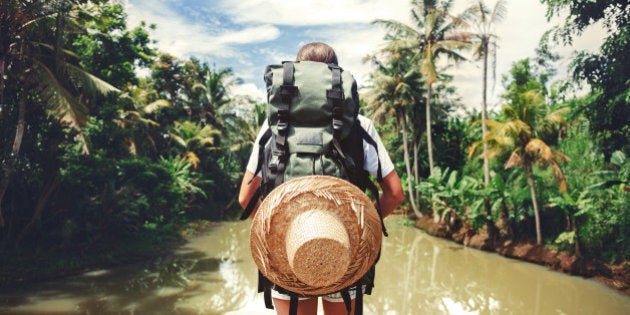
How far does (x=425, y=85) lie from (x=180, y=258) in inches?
486

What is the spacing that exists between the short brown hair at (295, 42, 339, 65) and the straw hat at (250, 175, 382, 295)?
0.64m

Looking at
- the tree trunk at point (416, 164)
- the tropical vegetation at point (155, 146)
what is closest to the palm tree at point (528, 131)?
the tropical vegetation at point (155, 146)

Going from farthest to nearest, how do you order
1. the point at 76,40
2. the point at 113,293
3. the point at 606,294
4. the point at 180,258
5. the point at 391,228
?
the point at 391,228 → the point at 76,40 → the point at 180,258 → the point at 606,294 → the point at 113,293


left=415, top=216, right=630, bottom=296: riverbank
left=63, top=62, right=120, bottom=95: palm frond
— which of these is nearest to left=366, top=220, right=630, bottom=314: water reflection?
left=415, top=216, right=630, bottom=296: riverbank

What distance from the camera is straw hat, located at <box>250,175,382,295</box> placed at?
Answer: 1.22m

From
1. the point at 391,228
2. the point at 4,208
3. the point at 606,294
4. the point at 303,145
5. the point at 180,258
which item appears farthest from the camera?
the point at 391,228

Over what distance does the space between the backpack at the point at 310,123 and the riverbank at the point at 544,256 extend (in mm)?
10201

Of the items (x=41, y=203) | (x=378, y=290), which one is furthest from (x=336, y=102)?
(x=41, y=203)

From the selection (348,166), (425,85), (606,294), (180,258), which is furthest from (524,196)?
(348,166)

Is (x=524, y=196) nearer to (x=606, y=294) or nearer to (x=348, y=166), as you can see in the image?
(x=606, y=294)

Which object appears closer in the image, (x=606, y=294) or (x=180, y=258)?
(x=606, y=294)

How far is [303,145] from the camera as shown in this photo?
1434 millimetres

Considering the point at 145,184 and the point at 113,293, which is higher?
the point at 145,184

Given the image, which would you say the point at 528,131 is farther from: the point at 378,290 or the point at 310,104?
the point at 310,104
